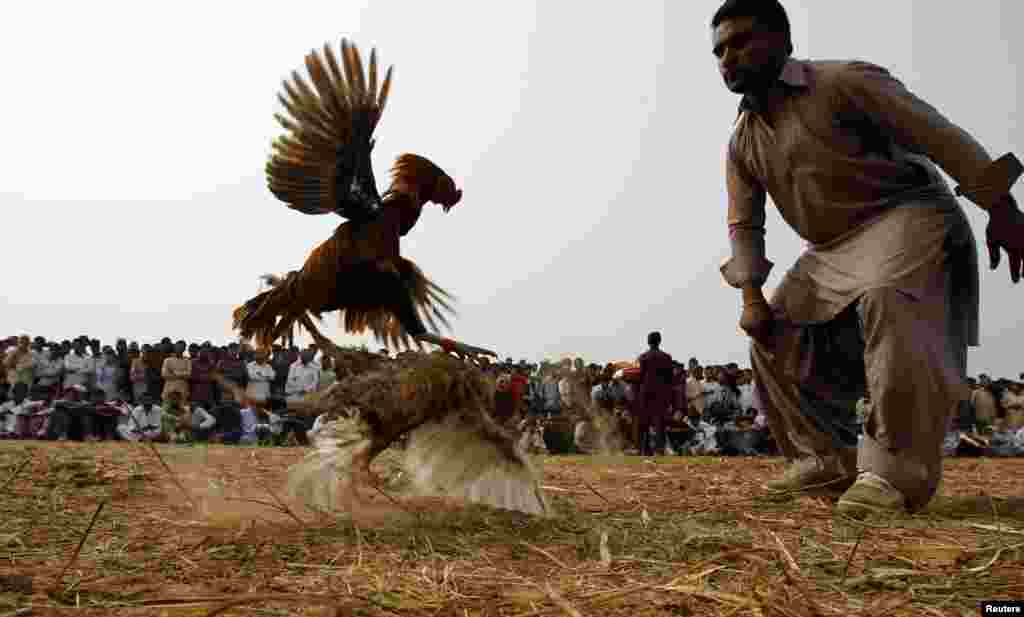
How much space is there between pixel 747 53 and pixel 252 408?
9388 millimetres

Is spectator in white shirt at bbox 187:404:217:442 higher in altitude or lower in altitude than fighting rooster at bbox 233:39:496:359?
lower

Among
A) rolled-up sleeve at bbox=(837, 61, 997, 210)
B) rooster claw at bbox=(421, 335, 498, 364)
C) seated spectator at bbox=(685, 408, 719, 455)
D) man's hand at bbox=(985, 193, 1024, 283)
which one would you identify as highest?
rolled-up sleeve at bbox=(837, 61, 997, 210)

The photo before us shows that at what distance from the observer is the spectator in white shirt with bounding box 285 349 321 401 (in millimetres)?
12321

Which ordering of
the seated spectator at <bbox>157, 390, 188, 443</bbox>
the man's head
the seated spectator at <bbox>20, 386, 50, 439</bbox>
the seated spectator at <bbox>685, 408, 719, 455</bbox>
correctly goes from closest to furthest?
1. the man's head
2. the seated spectator at <bbox>157, 390, 188, 443</bbox>
3. the seated spectator at <bbox>20, 386, 50, 439</bbox>
4. the seated spectator at <bbox>685, 408, 719, 455</bbox>

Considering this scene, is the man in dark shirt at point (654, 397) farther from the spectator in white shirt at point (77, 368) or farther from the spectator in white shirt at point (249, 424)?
the spectator in white shirt at point (77, 368)

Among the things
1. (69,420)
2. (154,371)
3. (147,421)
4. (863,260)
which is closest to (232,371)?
(154,371)

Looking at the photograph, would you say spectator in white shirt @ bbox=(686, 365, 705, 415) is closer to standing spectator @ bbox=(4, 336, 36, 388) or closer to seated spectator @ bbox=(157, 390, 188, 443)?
seated spectator @ bbox=(157, 390, 188, 443)

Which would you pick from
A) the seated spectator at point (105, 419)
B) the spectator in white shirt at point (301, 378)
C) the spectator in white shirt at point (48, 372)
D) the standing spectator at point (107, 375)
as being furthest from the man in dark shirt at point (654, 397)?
the spectator in white shirt at point (48, 372)

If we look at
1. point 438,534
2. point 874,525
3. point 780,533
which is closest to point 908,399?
point 874,525

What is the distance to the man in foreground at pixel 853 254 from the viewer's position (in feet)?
10.4

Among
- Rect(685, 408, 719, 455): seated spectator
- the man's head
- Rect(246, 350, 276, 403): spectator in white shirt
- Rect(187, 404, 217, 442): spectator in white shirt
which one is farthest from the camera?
Rect(246, 350, 276, 403): spectator in white shirt

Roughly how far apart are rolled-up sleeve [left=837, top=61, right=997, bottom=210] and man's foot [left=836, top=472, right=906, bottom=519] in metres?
1.18

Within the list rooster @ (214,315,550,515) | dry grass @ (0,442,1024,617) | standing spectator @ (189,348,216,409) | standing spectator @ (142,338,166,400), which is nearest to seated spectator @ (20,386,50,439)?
standing spectator @ (142,338,166,400)

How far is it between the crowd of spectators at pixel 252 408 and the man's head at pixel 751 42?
7.02 meters
